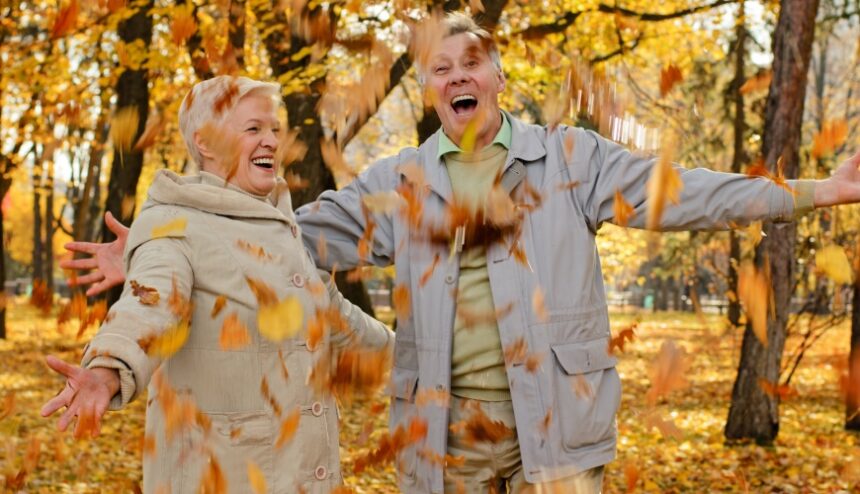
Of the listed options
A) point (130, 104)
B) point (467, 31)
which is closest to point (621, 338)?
point (467, 31)

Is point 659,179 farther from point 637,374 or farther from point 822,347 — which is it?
point 822,347

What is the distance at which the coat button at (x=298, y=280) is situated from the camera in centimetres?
316

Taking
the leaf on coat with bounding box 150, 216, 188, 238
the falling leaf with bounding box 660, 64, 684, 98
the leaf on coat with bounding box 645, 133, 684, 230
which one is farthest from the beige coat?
the falling leaf with bounding box 660, 64, 684, 98

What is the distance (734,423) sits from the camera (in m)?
9.61

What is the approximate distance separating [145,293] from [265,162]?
643mm

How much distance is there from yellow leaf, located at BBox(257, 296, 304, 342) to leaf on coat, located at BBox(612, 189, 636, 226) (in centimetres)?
106

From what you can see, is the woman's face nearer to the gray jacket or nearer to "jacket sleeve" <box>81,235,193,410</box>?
"jacket sleeve" <box>81,235,193,410</box>

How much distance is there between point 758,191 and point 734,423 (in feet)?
22.2

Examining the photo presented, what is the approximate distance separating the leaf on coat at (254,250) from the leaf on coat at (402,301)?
49 cm

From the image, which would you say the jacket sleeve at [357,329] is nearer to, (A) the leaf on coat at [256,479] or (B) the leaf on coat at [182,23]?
(A) the leaf on coat at [256,479]

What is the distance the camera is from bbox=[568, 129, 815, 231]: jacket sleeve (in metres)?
3.32

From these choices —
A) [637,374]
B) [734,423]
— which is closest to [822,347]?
[637,374]

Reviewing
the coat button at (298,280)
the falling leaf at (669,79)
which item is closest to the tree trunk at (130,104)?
the falling leaf at (669,79)

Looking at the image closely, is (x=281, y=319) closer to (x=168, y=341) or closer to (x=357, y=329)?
(x=168, y=341)
